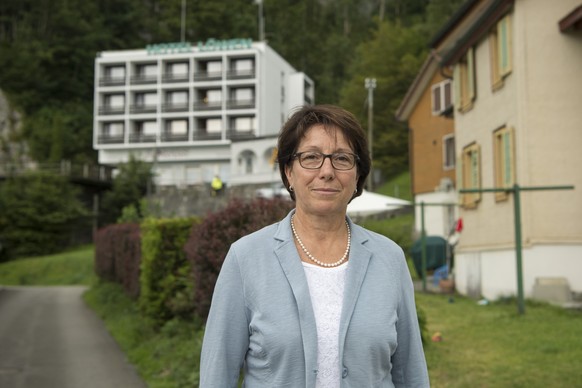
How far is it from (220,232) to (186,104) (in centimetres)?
6851

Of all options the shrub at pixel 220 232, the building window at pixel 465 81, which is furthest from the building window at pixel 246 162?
the shrub at pixel 220 232

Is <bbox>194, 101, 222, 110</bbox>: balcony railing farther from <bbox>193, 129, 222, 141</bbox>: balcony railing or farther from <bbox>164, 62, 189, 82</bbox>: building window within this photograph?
<bbox>164, 62, 189, 82</bbox>: building window

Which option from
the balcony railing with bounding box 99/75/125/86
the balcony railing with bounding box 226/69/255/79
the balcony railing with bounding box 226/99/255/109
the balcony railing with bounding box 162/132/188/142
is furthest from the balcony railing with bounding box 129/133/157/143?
the balcony railing with bounding box 226/69/255/79

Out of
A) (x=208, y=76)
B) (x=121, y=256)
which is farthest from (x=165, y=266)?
(x=208, y=76)

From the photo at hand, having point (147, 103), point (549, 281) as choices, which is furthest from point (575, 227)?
point (147, 103)

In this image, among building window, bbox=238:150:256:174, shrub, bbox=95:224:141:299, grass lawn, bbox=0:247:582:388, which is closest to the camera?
grass lawn, bbox=0:247:582:388

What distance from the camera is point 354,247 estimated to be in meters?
2.85

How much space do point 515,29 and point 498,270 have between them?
5.43 metres

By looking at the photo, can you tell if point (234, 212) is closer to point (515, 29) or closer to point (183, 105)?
point (515, 29)

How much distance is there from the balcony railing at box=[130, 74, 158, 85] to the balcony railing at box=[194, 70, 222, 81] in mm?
4895

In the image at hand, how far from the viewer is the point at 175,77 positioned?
3027 inches

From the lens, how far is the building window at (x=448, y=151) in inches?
1323

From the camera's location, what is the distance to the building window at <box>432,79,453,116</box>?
29984 mm

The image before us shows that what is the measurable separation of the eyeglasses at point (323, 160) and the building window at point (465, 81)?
16540 millimetres
